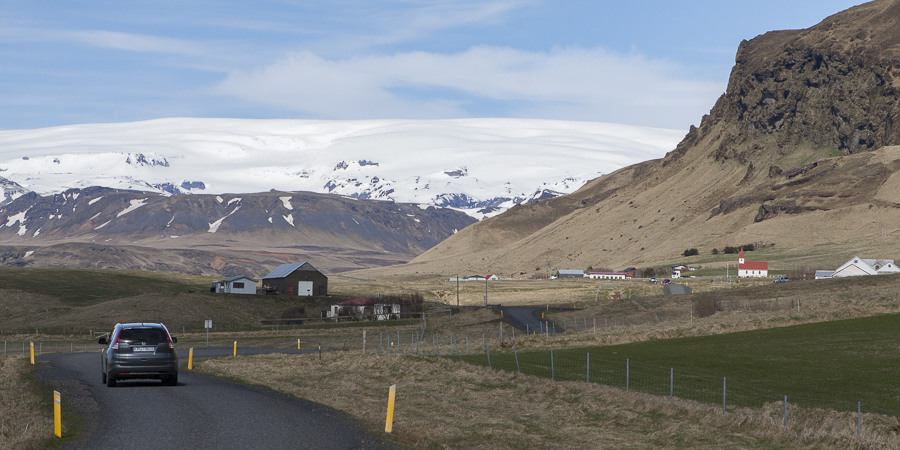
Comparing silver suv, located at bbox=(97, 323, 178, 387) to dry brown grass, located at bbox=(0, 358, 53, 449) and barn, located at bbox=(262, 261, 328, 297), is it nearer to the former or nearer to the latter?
dry brown grass, located at bbox=(0, 358, 53, 449)

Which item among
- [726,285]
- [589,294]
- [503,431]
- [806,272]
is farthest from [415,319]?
[503,431]

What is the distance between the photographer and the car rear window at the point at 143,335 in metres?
32.3

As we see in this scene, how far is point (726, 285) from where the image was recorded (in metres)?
135

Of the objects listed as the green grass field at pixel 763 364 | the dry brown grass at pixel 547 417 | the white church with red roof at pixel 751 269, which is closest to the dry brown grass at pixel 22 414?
the dry brown grass at pixel 547 417

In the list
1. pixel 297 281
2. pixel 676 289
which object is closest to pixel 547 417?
pixel 676 289

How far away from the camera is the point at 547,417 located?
85.6ft

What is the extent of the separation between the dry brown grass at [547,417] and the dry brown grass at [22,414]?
7727mm

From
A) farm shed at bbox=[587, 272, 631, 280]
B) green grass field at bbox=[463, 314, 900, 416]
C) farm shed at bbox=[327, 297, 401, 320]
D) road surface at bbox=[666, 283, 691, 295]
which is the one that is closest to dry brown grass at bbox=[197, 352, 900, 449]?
green grass field at bbox=[463, 314, 900, 416]

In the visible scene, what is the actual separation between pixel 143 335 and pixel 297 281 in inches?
4528

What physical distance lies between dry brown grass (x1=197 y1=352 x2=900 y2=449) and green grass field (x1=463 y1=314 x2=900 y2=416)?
3.87 meters

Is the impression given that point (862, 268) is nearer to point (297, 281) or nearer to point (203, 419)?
point (297, 281)

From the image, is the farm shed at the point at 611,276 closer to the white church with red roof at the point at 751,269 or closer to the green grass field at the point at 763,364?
the white church with red roof at the point at 751,269

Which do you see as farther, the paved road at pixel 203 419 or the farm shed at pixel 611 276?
the farm shed at pixel 611 276

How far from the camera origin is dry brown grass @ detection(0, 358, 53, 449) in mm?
20219
